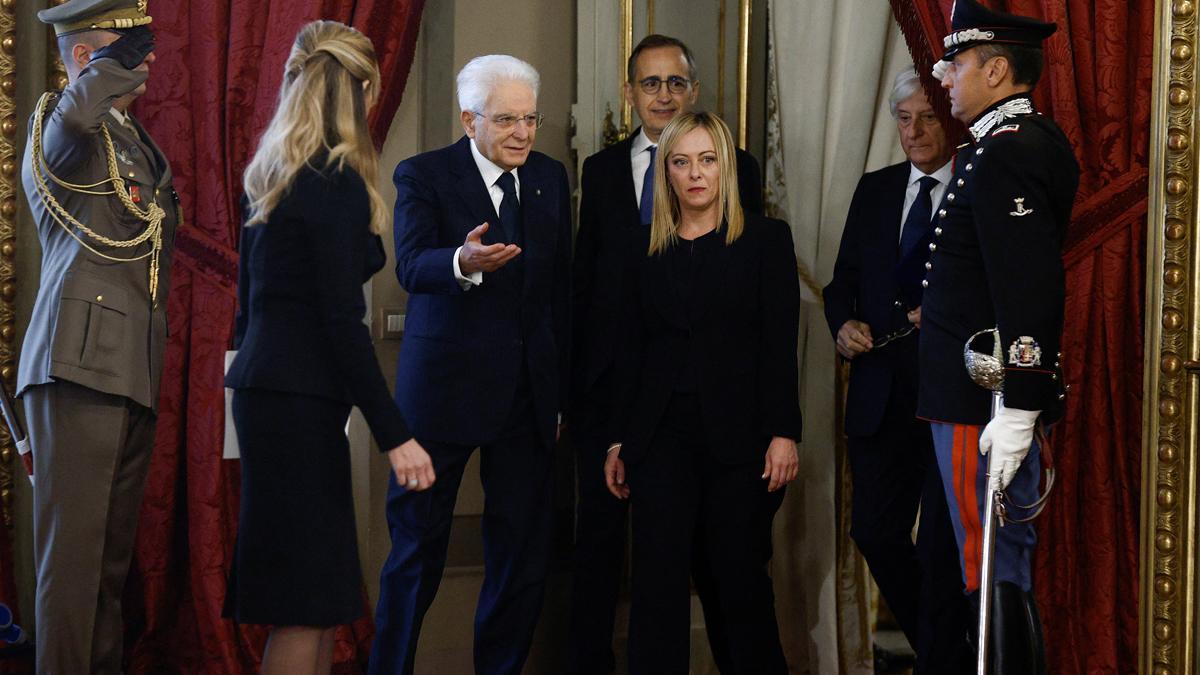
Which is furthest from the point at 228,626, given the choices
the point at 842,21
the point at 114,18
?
the point at 842,21

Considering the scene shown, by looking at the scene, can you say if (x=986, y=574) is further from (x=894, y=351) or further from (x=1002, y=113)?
(x=1002, y=113)

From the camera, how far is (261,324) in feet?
7.47

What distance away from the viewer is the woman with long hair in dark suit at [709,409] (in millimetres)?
3129

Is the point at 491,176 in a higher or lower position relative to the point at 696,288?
higher


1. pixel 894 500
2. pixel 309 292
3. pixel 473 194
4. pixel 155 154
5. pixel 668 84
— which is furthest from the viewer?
pixel 668 84

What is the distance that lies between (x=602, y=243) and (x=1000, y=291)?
1.19 meters

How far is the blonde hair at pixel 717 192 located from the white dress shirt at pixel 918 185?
1.59ft

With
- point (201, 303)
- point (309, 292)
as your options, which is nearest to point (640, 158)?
point (201, 303)

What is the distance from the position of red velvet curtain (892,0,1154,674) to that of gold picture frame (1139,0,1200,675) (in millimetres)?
44

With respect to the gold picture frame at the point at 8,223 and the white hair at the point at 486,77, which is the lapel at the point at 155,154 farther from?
the white hair at the point at 486,77

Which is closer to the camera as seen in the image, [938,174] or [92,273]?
[92,273]

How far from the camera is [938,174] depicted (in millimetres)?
3328

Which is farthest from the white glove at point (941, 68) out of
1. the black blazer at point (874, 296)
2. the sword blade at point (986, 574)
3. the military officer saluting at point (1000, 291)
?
the sword blade at point (986, 574)

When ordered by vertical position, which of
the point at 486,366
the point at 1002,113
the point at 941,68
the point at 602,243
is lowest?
the point at 486,366
